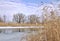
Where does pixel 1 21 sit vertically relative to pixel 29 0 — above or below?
below

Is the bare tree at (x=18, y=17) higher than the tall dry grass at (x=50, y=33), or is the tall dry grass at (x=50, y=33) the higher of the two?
the bare tree at (x=18, y=17)

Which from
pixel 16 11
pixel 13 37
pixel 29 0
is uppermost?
pixel 29 0

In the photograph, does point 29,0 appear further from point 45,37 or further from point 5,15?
point 45,37

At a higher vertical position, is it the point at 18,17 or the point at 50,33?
the point at 18,17

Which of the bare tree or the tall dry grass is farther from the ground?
the bare tree

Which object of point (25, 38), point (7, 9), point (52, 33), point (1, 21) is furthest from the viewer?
point (7, 9)

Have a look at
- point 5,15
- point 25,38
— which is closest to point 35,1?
point 5,15

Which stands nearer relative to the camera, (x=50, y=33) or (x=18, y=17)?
(x=50, y=33)

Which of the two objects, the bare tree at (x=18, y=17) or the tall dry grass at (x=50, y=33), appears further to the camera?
the bare tree at (x=18, y=17)

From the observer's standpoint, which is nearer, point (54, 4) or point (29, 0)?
point (54, 4)

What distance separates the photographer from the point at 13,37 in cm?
299

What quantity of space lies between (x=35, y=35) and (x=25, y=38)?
131 millimetres

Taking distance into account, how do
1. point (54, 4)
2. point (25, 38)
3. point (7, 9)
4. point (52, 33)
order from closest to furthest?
point (52, 33) → point (25, 38) → point (54, 4) → point (7, 9)

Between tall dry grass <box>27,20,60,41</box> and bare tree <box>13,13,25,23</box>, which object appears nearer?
tall dry grass <box>27,20,60,41</box>
